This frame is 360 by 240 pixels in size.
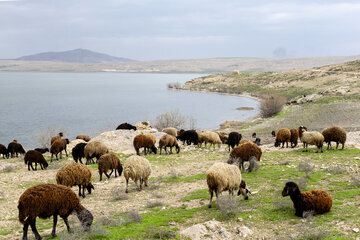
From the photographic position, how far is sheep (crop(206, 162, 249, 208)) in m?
10.3

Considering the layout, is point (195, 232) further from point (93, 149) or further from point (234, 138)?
point (234, 138)

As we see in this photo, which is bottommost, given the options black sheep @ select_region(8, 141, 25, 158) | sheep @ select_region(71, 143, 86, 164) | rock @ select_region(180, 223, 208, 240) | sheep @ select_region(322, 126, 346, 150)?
black sheep @ select_region(8, 141, 25, 158)

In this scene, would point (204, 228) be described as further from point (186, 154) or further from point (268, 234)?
point (186, 154)

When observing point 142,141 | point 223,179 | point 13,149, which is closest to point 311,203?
point 223,179

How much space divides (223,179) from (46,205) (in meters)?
5.25

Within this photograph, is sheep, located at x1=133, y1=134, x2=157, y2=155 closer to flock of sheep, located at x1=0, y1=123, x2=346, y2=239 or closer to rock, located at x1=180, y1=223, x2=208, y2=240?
flock of sheep, located at x1=0, y1=123, x2=346, y2=239

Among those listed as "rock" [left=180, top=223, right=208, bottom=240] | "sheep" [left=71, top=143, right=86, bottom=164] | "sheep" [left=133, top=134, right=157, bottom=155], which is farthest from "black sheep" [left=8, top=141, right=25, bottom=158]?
"rock" [left=180, top=223, right=208, bottom=240]

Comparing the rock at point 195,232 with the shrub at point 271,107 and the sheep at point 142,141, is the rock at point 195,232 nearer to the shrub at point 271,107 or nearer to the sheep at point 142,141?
the sheep at point 142,141

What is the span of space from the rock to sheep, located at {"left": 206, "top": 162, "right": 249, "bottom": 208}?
7.30ft

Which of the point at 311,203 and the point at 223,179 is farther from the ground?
the point at 223,179

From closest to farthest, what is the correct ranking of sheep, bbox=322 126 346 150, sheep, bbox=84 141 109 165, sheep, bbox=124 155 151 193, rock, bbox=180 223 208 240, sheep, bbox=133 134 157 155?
rock, bbox=180 223 208 240, sheep, bbox=124 155 151 193, sheep, bbox=84 141 109 165, sheep, bbox=322 126 346 150, sheep, bbox=133 134 157 155

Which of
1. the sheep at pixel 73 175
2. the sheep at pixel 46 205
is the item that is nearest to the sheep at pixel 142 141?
the sheep at pixel 73 175

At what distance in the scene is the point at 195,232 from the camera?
26.2ft

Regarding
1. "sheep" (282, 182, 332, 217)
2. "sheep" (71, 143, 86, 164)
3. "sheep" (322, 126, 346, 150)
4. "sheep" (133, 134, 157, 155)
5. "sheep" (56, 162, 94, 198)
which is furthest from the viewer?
"sheep" (133, 134, 157, 155)
